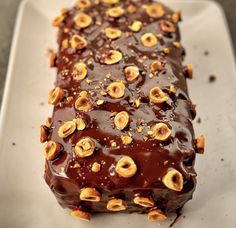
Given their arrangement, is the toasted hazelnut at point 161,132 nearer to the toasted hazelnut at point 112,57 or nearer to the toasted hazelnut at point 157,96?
the toasted hazelnut at point 157,96

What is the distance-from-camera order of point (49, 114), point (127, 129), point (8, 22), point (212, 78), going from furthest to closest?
1. point (8, 22)
2. point (212, 78)
3. point (49, 114)
4. point (127, 129)

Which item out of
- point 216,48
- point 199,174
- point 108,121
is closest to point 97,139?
point 108,121

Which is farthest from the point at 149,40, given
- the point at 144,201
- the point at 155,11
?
the point at 144,201

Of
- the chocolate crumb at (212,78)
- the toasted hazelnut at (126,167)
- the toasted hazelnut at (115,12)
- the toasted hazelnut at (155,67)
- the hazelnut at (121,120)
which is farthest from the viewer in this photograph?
the chocolate crumb at (212,78)

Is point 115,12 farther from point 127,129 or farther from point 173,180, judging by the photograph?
point 173,180

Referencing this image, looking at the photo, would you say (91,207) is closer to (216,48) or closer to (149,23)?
(149,23)

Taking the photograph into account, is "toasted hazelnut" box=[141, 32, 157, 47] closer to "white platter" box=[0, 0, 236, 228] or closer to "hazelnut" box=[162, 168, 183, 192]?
"white platter" box=[0, 0, 236, 228]

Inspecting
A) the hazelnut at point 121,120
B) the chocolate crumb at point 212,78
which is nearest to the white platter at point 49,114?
the chocolate crumb at point 212,78
